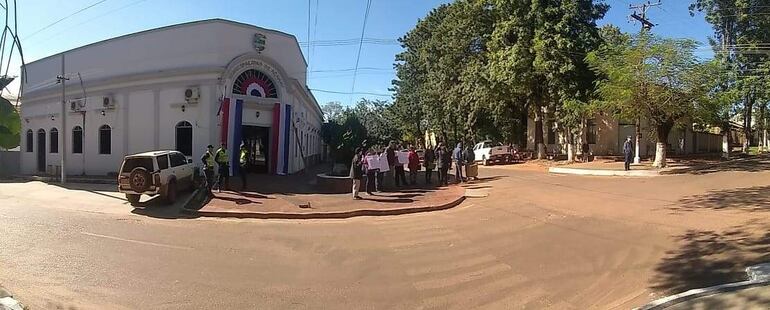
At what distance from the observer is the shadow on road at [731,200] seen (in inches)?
439

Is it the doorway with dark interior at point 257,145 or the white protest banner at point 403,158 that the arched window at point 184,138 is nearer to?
the doorway with dark interior at point 257,145

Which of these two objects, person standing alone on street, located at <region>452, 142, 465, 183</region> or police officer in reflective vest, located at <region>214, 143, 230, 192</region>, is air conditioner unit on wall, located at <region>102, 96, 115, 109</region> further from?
person standing alone on street, located at <region>452, 142, 465, 183</region>

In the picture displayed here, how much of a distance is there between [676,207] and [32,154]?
3148cm

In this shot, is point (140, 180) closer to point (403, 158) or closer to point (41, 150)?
point (403, 158)

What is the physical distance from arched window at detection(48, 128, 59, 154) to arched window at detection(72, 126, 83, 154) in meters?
2.71

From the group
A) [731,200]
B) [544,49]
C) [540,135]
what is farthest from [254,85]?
[540,135]

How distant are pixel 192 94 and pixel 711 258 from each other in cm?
1840

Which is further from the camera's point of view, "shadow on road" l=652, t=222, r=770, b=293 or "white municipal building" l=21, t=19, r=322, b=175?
"white municipal building" l=21, t=19, r=322, b=175

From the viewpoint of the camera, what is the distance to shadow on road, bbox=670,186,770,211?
36.6 ft

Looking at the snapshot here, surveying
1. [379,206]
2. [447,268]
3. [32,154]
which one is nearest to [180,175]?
[379,206]

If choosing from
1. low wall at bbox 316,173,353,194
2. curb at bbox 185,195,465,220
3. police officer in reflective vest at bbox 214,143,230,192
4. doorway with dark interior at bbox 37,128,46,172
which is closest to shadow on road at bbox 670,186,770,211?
curb at bbox 185,195,465,220

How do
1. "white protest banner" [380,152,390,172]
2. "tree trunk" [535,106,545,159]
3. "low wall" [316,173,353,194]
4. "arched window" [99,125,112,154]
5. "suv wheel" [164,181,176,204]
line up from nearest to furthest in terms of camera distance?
1. "suv wheel" [164,181,176,204]
2. "white protest banner" [380,152,390,172]
3. "low wall" [316,173,353,194]
4. "arched window" [99,125,112,154]
5. "tree trunk" [535,106,545,159]

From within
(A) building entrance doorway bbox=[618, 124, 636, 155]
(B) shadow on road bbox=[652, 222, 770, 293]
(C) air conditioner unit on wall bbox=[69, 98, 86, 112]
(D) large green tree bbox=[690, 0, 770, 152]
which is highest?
(D) large green tree bbox=[690, 0, 770, 152]

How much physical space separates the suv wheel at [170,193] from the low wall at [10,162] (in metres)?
20.6
